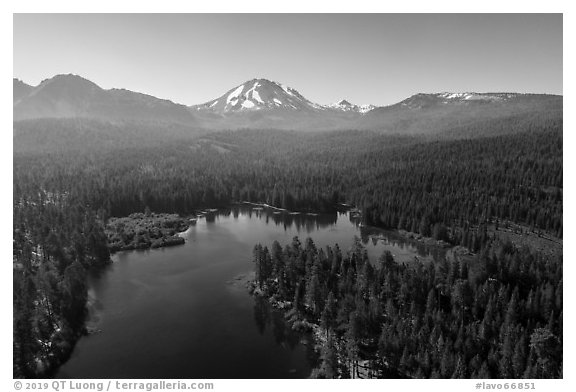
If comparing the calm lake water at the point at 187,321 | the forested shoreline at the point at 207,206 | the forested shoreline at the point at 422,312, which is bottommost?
the calm lake water at the point at 187,321

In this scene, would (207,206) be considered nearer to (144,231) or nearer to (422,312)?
(144,231)

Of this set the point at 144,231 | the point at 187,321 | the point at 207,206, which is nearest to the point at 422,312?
the point at 187,321

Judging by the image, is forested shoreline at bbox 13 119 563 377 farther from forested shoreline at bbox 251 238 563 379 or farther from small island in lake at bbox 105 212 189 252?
small island in lake at bbox 105 212 189 252

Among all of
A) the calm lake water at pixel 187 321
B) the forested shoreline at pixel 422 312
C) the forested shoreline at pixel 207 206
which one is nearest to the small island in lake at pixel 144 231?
the calm lake water at pixel 187 321

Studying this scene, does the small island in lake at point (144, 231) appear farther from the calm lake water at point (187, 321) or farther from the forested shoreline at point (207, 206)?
the forested shoreline at point (207, 206)
